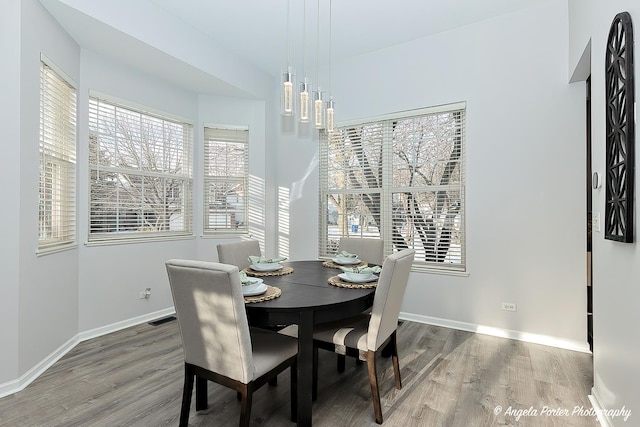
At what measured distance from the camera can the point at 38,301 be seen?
2.58 meters

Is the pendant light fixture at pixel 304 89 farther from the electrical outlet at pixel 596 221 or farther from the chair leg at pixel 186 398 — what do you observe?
the electrical outlet at pixel 596 221

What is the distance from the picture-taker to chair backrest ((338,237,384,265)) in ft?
10.9

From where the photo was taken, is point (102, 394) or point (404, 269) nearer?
point (404, 269)

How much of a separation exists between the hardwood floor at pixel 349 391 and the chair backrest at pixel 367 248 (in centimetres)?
82

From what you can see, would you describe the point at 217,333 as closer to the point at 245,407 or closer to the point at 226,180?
the point at 245,407

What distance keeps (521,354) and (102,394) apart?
126 inches

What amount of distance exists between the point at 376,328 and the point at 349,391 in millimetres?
635

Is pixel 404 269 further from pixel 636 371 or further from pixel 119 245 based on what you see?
pixel 119 245

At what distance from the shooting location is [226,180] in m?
4.55

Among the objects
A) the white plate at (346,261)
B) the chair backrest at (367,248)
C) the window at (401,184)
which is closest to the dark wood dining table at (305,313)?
the white plate at (346,261)

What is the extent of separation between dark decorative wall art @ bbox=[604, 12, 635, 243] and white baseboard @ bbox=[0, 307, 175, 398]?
3.68m

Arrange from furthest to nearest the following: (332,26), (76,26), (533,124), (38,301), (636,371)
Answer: (332,26) → (533,124) → (76,26) → (38,301) → (636,371)

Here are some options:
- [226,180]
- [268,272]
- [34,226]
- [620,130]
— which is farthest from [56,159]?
[620,130]

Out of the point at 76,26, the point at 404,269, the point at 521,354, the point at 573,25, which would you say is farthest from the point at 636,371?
the point at 76,26
